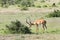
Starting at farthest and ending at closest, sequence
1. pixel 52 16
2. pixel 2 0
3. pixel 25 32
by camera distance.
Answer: pixel 2 0 → pixel 52 16 → pixel 25 32

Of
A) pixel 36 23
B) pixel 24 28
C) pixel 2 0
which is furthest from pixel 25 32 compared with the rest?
pixel 2 0

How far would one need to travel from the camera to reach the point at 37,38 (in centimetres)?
1712

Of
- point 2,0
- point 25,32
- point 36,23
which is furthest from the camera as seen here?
point 2,0

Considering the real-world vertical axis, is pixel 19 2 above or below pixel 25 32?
below

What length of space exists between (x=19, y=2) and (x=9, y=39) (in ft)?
133

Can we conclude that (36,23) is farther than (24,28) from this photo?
Yes

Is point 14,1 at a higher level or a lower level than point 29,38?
lower

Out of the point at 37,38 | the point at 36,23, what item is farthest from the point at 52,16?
the point at 37,38

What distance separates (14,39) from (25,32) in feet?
12.5

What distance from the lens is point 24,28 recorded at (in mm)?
20438

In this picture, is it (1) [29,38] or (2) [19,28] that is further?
(2) [19,28]

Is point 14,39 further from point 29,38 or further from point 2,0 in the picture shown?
point 2,0

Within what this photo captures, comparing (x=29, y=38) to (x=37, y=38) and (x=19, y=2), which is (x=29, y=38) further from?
(x=19, y=2)

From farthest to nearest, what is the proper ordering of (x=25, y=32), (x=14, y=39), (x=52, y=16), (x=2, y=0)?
(x=2, y=0) → (x=52, y=16) → (x=25, y=32) → (x=14, y=39)
